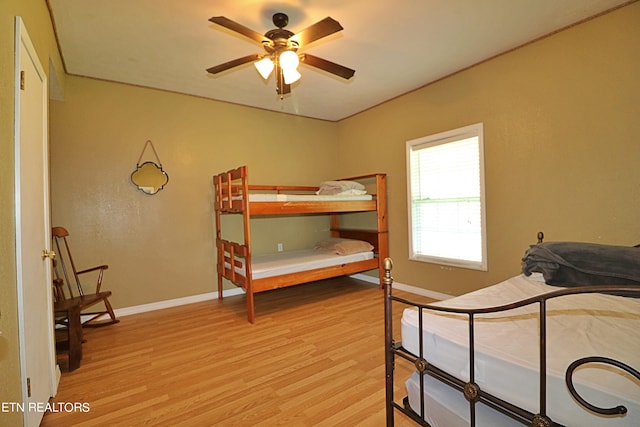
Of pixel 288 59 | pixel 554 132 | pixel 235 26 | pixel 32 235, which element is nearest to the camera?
pixel 32 235

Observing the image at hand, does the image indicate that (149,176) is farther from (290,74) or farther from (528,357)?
(528,357)

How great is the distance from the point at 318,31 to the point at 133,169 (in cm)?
253

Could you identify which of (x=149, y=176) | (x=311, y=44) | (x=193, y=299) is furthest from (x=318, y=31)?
(x=193, y=299)

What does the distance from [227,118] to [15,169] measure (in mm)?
2697

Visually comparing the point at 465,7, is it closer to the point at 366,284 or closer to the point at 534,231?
the point at 534,231

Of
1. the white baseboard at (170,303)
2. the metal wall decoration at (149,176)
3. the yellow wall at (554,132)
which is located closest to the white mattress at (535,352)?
the yellow wall at (554,132)

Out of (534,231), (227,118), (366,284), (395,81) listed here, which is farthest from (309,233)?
(534,231)

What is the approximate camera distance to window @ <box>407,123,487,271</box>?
297cm

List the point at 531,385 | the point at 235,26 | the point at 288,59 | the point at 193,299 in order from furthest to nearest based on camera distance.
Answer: the point at 193,299, the point at 288,59, the point at 235,26, the point at 531,385

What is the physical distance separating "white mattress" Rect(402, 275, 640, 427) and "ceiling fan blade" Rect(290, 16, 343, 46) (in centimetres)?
161

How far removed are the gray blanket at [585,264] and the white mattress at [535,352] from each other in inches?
6.0

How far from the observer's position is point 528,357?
0.96 meters

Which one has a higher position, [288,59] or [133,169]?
[288,59]

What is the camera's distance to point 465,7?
2.03 meters
